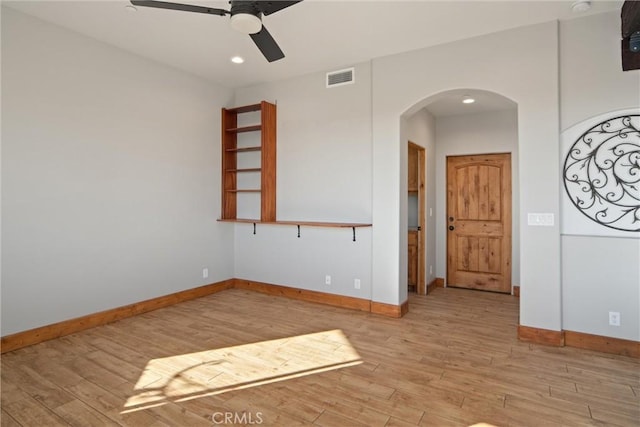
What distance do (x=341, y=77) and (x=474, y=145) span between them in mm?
2501

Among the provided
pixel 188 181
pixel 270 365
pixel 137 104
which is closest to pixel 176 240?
pixel 188 181

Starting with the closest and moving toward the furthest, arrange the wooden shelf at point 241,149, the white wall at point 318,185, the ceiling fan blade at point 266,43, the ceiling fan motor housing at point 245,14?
1. the ceiling fan motor housing at point 245,14
2. the ceiling fan blade at point 266,43
3. the white wall at point 318,185
4. the wooden shelf at point 241,149

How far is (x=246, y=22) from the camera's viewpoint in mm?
2252

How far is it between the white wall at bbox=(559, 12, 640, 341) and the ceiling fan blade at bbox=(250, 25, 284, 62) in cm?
263

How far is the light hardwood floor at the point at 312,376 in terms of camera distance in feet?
6.90

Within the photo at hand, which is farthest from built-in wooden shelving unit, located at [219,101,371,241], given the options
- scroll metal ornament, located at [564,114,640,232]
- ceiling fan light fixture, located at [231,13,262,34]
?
scroll metal ornament, located at [564,114,640,232]

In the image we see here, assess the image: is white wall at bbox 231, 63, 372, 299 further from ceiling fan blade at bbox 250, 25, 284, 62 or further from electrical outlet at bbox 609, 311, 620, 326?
electrical outlet at bbox 609, 311, 620, 326

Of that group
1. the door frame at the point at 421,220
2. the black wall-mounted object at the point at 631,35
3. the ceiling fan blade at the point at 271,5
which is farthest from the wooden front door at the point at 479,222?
the ceiling fan blade at the point at 271,5

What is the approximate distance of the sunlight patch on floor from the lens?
2350 mm

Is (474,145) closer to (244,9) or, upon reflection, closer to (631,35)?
(631,35)

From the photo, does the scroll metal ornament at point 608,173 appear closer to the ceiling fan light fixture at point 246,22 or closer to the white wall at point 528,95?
the white wall at point 528,95

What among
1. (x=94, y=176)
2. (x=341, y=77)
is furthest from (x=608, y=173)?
(x=94, y=176)

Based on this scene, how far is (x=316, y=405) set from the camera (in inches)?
87.0

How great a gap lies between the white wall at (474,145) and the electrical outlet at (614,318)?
209 centimetres
